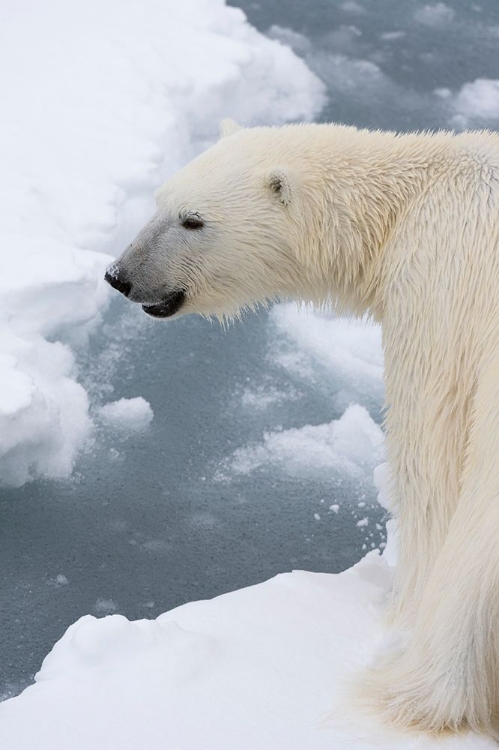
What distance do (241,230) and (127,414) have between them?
1184mm

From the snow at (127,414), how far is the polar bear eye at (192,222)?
110 cm

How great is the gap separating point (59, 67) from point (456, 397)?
338 centimetres

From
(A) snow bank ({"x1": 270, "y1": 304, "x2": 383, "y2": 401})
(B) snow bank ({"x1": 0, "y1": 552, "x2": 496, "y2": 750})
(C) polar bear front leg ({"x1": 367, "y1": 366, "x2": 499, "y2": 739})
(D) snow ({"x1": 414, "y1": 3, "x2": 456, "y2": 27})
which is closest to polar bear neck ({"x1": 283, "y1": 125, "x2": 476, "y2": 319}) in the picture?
(C) polar bear front leg ({"x1": 367, "y1": 366, "x2": 499, "y2": 739})

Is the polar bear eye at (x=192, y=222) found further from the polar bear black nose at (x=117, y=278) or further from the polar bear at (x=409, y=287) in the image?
the polar bear black nose at (x=117, y=278)

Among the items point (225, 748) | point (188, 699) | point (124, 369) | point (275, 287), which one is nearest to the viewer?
point (225, 748)

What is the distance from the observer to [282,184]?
7.55ft

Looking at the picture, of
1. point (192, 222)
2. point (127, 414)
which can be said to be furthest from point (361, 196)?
point (127, 414)

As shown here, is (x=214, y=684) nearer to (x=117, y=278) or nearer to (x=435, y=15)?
(x=117, y=278)

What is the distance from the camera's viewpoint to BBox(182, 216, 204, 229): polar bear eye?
2393 millimetres

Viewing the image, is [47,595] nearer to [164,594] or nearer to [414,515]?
[164,594]

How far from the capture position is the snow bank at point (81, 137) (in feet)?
10.8

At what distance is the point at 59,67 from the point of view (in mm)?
4883

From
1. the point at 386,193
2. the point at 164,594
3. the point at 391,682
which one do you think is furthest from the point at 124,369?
the point at 391,682

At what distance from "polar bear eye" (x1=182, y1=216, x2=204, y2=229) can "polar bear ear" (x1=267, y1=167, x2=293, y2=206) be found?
188mm
